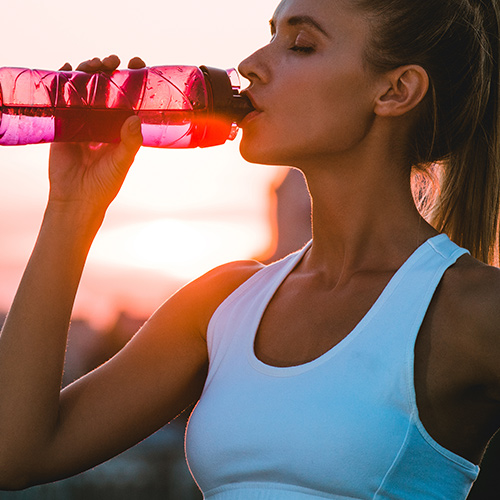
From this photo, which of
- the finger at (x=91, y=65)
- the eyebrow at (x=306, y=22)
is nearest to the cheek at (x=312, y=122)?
the eyebrow at (x=306, y=22)

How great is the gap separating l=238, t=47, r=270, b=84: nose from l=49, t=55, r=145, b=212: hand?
0.82ft

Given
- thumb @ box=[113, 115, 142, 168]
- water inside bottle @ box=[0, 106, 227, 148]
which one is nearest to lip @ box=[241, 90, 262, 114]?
water inside bottle @ box=[0, 106, 227, 148]

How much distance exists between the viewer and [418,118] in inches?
70.0

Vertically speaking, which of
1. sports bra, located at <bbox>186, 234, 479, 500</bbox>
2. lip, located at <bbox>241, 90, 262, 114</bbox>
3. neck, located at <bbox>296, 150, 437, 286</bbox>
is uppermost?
lip, located at <bbox>241, 90, 262, 114</bbox>

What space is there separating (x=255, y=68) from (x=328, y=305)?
516mm

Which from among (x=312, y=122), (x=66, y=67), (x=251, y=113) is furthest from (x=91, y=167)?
(x=312, y=122)

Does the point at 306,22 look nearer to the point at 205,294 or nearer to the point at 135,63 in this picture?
the point at 135,63

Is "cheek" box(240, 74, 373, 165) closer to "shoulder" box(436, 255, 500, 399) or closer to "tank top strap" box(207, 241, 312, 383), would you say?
"tank top strap" box(207, 241, 312, 383)

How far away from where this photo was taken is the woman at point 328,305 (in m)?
1.41

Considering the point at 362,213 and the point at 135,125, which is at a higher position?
the point at 135,125

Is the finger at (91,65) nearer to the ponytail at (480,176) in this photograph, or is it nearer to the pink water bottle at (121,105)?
the pink water bottle at (121,105)

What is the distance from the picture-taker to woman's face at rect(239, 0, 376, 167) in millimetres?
1645

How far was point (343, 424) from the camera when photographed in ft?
4.59

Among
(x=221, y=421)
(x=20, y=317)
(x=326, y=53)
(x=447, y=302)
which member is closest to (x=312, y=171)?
(x=326, y=53)
